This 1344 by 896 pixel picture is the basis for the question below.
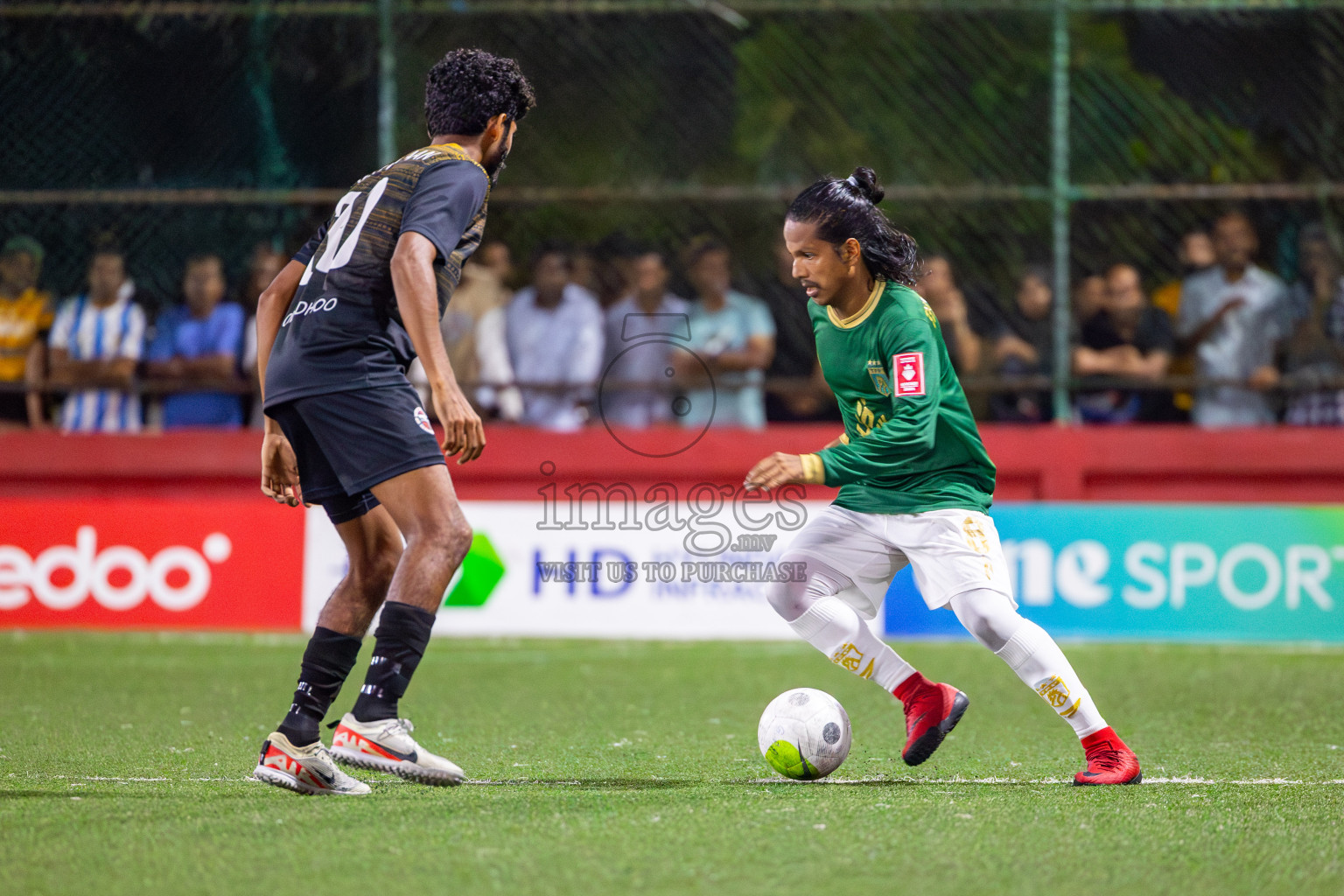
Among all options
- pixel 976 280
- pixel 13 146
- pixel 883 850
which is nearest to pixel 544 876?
pixel 883 850

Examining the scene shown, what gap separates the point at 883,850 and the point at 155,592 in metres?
7.34

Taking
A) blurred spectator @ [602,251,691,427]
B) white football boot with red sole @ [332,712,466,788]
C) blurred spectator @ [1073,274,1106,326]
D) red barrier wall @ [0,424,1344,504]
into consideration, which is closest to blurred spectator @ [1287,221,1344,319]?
red barrier wall @ [0,424,1344,504]

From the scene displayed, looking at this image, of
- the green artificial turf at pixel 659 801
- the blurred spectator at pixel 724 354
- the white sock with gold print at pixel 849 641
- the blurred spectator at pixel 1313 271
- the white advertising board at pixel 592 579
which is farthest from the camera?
the blurred spectator at pixel 724 354

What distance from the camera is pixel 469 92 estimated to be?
171 inches

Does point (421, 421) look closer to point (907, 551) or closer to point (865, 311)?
point (865, 311)

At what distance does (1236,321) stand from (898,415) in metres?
6.64

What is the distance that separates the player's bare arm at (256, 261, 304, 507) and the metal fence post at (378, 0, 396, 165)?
6.80 metres

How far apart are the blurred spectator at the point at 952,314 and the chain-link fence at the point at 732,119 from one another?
37 centimetres

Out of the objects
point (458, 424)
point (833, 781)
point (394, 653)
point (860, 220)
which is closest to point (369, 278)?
point (458, 424)

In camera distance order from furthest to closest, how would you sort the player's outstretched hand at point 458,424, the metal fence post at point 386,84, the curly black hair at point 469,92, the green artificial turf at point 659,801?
the metal fence post at point 386,84
the curly black hair at point 469,92
the player's outstretched hand at point 458,424
the green artificial turf at point 659,801

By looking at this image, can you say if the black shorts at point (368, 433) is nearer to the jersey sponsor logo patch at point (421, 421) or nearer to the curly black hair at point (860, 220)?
the jersey sponsor logo patch at point (421, 421)

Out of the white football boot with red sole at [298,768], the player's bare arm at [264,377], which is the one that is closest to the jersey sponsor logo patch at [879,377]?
the player's bare arm at [264,377]

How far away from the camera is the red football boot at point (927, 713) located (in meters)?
4.61

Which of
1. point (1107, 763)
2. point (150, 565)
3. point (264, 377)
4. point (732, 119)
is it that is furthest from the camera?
point (732, 119)
